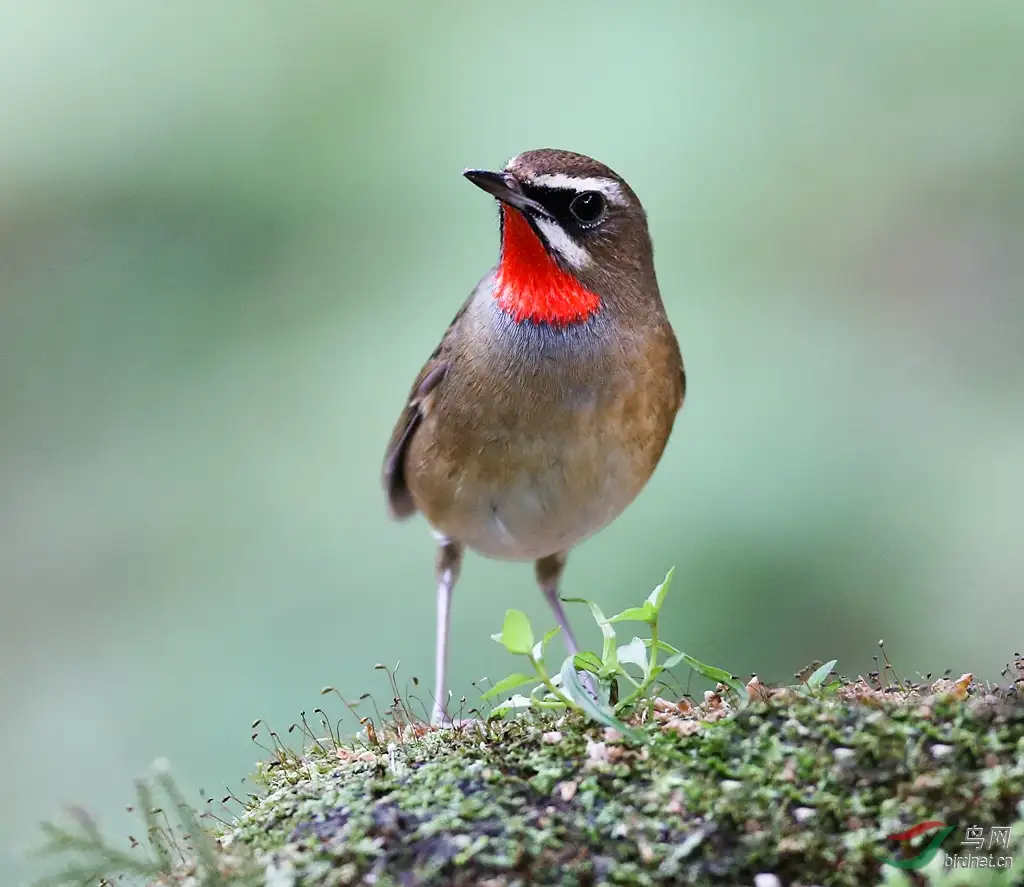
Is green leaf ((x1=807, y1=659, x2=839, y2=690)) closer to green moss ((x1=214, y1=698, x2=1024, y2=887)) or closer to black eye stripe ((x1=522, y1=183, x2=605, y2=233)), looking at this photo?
green moss ((x1=214, y1=698, x2=1024, y2=887))

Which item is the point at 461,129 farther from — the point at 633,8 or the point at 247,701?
the point at 247,701

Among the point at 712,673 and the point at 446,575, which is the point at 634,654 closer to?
the point at 712,673

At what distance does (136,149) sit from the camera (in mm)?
Answer: 8641

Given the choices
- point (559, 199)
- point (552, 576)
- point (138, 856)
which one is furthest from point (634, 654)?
point (552, 576)

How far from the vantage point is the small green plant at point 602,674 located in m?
2.65

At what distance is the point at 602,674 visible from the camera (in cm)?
294

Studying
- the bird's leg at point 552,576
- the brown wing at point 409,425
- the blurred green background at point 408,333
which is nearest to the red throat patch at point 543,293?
the brown wing at point 409,425

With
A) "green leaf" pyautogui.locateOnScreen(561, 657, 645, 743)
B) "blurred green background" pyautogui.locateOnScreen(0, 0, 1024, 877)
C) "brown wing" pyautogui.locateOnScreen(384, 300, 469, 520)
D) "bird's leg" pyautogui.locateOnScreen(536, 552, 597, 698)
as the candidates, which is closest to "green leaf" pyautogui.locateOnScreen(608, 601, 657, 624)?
"green leaf" pyautogui.locateOnScreen(561, 657, 645, 743)

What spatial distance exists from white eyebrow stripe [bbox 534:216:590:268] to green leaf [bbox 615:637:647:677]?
148 cm

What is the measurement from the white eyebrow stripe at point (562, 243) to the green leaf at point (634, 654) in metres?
1.48

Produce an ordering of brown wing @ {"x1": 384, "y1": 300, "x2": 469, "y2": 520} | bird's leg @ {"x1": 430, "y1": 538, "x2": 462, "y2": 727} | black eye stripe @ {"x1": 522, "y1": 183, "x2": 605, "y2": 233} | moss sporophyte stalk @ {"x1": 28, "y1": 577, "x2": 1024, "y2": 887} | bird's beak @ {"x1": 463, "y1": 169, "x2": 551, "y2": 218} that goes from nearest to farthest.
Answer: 1. moss sporophyte stalk @ {"x1": 28, "y1": 577, "x2": 1024, "y2": 887}
2. bird's beak @ {"x1": 463, "y1": 169, "x2": 551, "y2": 218}
3. black eye stripe @ {"x1": 522, "y1": 183, "x2": 605, "y2": 233}
4. brown wing @ {"x1": 384, "y1": 300, "x2": 469, "y2": 520}
5. bird's leg @ {"x1": 430, "y1": 538, "x2": 462, "y2": 727}

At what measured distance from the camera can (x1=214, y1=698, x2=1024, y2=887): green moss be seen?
2156 mm

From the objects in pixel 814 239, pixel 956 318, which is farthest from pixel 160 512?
pixel 956 318

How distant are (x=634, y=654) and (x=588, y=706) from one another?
35 cm
